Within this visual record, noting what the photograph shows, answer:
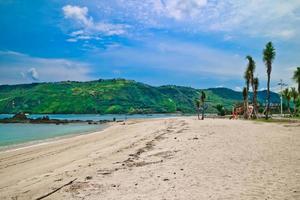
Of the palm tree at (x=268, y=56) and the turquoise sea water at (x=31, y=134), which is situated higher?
the palm tree at (x=268, y=56)

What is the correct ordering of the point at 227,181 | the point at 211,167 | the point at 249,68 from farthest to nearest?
the point at 249,68
the point at 211,167
the point at 227,181

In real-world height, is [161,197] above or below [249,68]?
below

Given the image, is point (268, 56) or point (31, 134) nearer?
point (31, 134)

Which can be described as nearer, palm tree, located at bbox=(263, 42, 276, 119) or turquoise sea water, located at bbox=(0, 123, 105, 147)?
turquoise sea water, located at bbox=(0, 123, 105, 147)

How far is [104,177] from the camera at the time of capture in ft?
35.8

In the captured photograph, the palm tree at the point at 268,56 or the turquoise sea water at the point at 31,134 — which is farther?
the palm tree at the point at 268,56

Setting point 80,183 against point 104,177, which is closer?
point 80,183

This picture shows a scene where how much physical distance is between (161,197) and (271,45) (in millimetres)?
61934

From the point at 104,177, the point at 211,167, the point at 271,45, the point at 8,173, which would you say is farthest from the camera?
the point at 271,45

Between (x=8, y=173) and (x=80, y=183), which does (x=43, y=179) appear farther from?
(x=8, y=173)

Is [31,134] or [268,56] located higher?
[268,56]

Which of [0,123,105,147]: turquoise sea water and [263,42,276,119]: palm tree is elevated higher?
[263,42,276,119]: palm tree

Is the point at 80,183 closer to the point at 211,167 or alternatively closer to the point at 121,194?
the point at 121,194

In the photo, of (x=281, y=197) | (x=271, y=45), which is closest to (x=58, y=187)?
(x=281, y=197)
